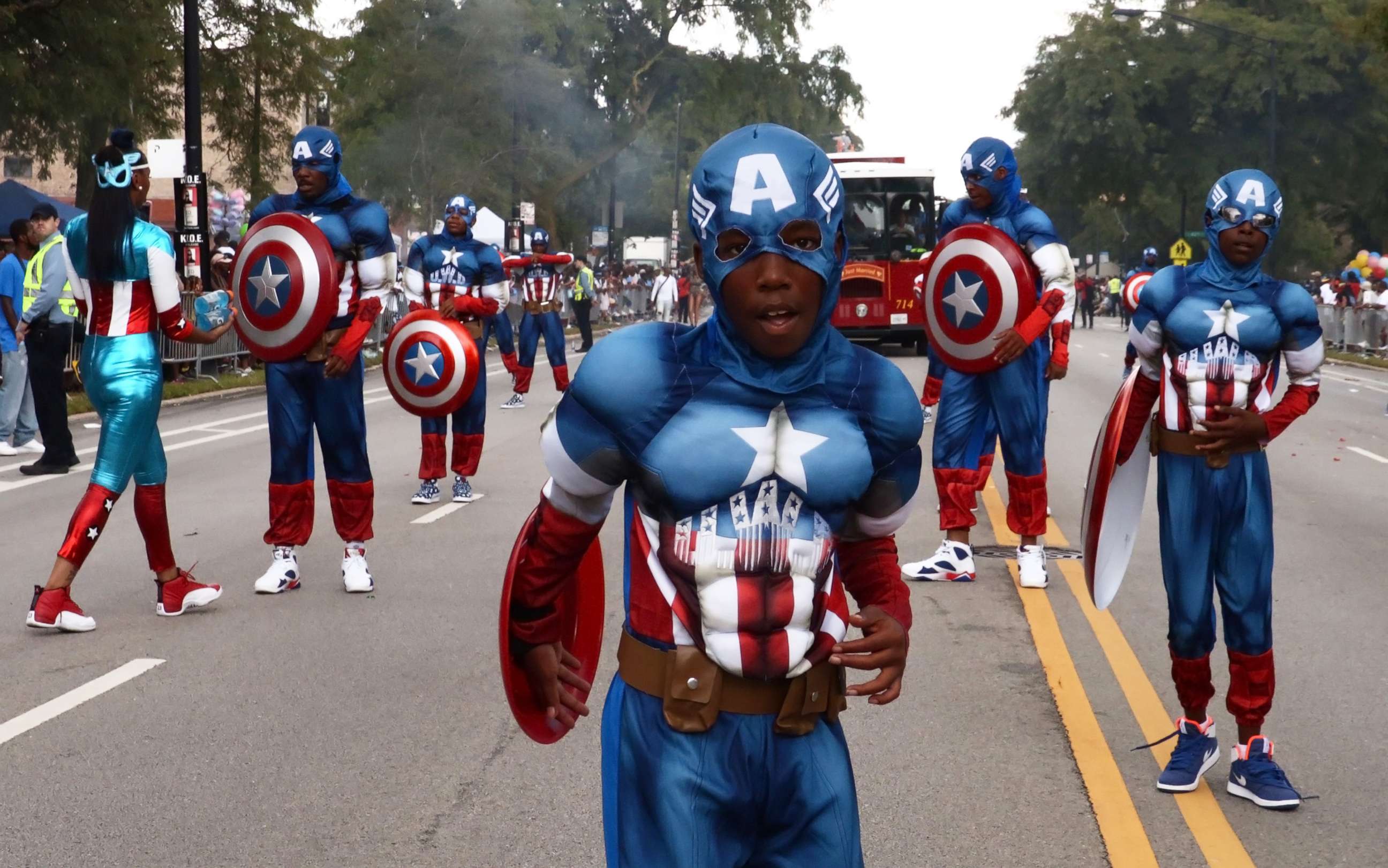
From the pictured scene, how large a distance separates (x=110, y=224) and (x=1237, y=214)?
4.75m

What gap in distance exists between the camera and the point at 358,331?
7984mm

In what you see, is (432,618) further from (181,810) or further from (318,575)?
(181,810)

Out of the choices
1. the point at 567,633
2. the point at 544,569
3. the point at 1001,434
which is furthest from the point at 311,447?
the point at 544,569

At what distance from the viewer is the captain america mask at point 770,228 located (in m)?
2.65

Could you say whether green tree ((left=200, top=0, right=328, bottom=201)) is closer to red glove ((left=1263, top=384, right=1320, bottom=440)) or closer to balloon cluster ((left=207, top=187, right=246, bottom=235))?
balloon cluster ((left=207, top=187, right=246, bottom=235))

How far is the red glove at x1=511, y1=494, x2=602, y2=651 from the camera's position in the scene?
290 cm

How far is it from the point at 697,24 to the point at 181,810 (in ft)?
164

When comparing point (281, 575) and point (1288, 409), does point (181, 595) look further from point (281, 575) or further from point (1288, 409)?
point (1288, 409)

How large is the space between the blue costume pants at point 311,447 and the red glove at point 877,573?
534 cm

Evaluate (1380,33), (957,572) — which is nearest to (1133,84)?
(1380,33)

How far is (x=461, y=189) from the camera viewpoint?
152 feet

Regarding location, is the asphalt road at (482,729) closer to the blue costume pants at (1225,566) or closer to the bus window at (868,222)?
Answer: the blue costume pants at (1225,566)

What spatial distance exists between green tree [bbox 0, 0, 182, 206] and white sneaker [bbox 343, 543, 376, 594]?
15.4 meters

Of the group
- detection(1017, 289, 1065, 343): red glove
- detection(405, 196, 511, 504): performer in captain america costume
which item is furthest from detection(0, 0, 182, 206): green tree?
detection(1017, 289, 1065, 343): red glove
